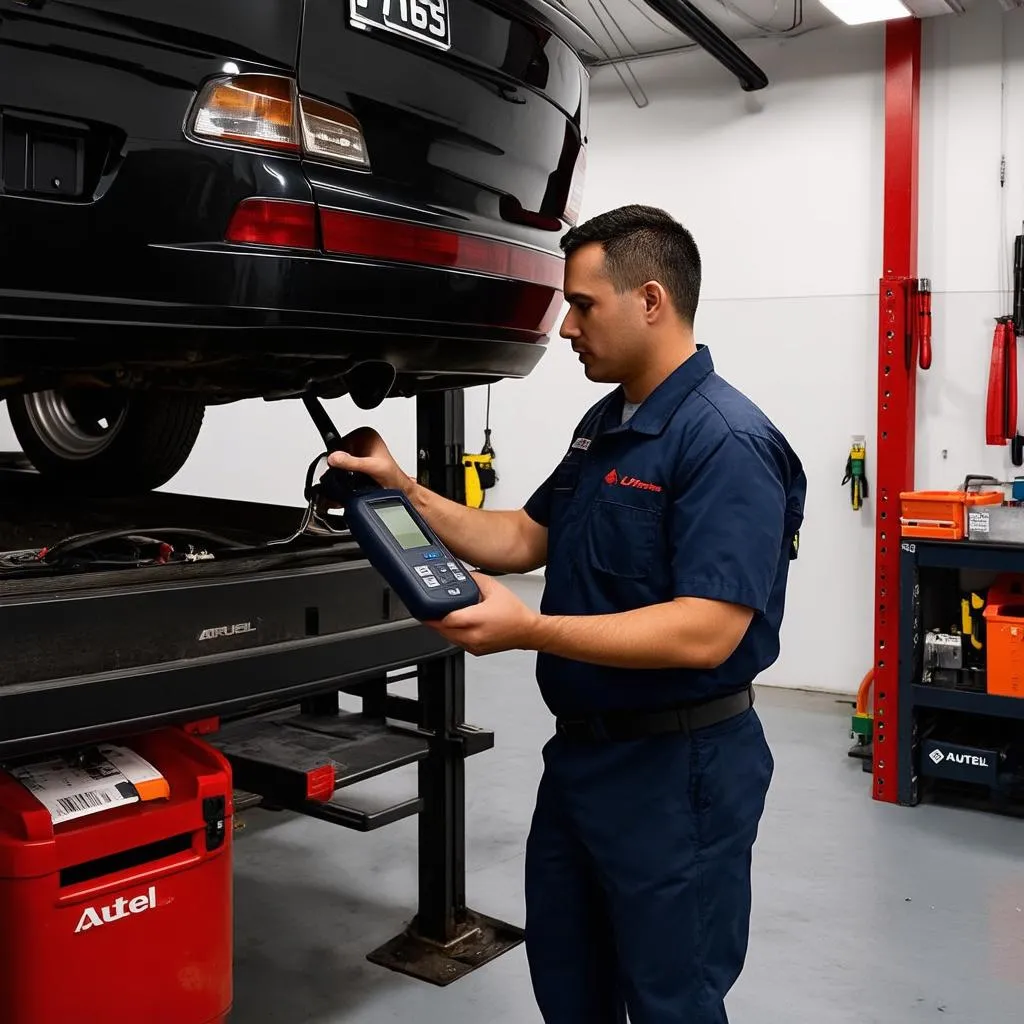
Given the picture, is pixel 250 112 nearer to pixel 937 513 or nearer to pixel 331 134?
pixel 331 134

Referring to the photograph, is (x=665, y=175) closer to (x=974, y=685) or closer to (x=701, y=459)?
(x=974, y=685)

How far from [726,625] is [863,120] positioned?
4.16m

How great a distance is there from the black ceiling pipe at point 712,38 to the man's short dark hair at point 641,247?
2941 millimetres

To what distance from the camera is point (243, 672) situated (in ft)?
5.43

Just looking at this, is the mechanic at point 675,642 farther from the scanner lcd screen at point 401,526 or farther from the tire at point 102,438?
the tire at point 102,438

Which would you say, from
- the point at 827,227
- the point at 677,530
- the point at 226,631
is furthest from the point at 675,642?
the point at 827,227

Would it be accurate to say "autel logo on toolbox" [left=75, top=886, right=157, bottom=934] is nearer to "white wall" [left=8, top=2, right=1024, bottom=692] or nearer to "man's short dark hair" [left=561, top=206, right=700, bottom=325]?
"man's short dark hair" [left=561, top=206, right=700, bottom=325]

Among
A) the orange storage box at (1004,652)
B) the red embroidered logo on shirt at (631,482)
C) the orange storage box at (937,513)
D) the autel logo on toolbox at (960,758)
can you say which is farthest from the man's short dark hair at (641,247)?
the autel logo on toolbox at (960,758)

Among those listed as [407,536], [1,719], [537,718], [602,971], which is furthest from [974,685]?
[1,719]

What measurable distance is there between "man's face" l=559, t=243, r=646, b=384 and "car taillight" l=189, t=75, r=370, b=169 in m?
0.38

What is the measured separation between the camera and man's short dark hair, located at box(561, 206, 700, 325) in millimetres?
1701

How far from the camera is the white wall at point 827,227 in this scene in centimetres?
479

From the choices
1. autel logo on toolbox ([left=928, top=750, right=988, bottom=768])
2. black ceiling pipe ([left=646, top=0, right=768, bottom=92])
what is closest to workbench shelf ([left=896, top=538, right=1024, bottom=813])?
autel logo on toolbox ([left=928, top=750, right=988, bottom=768])

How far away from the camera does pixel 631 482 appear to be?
1.73 metres
